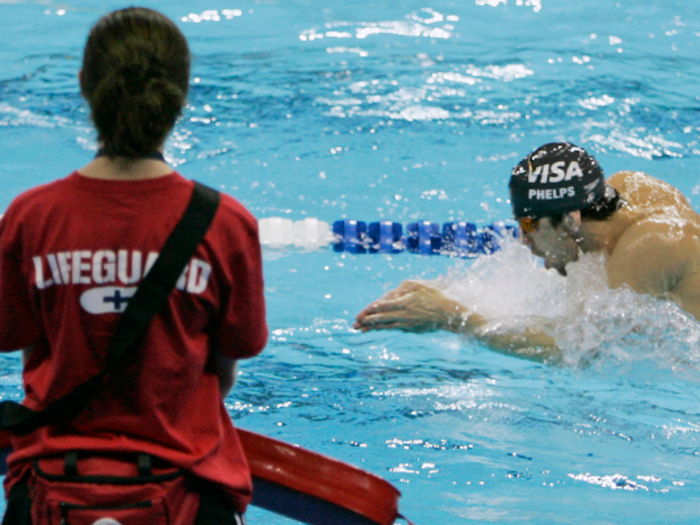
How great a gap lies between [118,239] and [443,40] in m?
7.95

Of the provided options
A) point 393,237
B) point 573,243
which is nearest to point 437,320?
point 573,243

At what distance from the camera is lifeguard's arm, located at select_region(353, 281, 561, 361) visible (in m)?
3.10

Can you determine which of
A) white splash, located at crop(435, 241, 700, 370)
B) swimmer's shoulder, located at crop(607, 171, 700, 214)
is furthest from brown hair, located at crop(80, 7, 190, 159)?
swimmer's shoulder, located at crop(607, 171, 700, 214)

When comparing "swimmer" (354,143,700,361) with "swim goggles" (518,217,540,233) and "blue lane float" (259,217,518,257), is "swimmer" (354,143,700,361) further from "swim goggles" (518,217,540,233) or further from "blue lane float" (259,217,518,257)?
"blue lane float" (259,217,518,257)

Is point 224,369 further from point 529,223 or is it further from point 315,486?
point 529,223

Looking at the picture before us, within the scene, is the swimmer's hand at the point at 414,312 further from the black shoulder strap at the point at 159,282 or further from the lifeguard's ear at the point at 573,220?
the black shoulder strap at the point at 159,282

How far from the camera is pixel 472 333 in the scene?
3305 millimetres

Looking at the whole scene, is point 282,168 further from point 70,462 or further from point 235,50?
point 70,462

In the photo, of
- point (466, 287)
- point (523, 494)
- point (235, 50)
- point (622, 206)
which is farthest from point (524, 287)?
point (235, 50)

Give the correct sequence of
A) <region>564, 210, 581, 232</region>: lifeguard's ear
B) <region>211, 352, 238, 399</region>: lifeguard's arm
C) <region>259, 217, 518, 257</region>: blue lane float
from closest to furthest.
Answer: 1. <region>211, 352, 238, 399</region>: lifeguard's arm
2. <region>564, 210, 581, 232</region>: lifeguard's ear
3. <region>259, 217, 518, 257</region>: blue lane float

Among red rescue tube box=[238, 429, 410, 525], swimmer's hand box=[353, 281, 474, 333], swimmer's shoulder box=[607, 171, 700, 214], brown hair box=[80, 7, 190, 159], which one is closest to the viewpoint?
brown hair box=[80, 7, 190, 159]

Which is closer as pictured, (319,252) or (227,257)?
(227,257)

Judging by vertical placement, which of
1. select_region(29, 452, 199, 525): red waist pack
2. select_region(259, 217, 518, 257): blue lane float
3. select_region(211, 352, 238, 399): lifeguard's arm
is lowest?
select_region(259, 217, 518, 257): blue lane float

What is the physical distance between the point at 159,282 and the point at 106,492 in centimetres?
37
